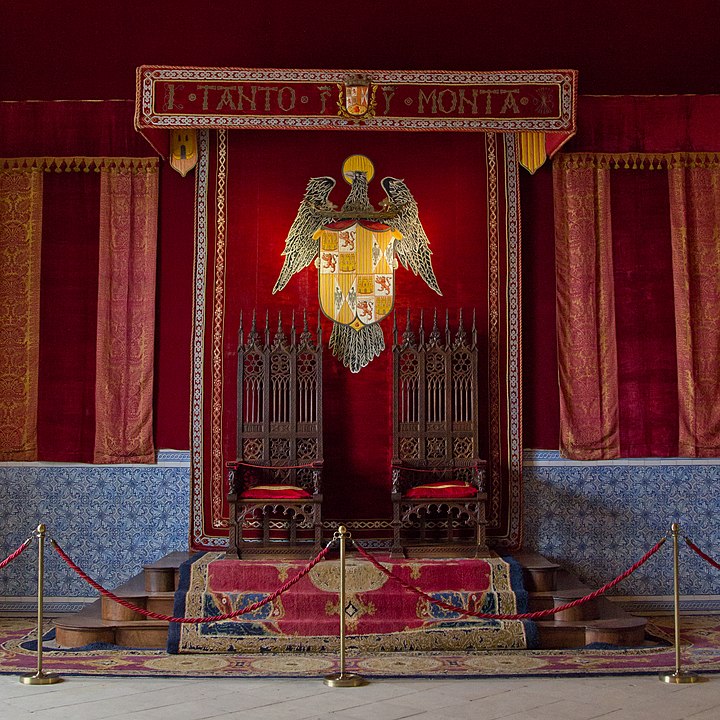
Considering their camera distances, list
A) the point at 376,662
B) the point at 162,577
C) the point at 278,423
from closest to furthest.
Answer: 1. the point at 376,662
2. the point at 162,577
3. the point at 278,423

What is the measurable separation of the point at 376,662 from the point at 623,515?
8.29 feet

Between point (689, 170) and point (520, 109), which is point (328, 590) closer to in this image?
point (520, 109)

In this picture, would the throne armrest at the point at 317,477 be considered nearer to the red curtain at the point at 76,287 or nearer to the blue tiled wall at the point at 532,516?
the blue tiled wall at the point at 532,516

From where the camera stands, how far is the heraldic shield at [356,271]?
7.10m

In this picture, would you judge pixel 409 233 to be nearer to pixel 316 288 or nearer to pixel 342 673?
pixel 316 288

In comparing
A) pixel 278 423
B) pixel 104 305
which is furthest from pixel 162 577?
pixel 104 305

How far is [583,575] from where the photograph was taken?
22.9 feet

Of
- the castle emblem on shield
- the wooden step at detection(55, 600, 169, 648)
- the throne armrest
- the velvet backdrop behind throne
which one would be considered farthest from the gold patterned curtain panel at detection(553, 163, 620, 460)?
the wooden step at detection(55, 600, 169, 648)

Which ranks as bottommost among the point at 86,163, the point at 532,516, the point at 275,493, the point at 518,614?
the point at 518,614

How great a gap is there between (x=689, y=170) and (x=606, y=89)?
2.75ft

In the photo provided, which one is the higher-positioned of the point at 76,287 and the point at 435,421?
the point at 76,287

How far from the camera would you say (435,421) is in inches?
269

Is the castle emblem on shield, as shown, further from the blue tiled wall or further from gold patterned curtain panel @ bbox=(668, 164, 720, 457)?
the blue tiled wall

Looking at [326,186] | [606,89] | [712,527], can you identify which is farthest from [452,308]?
[712,527]
